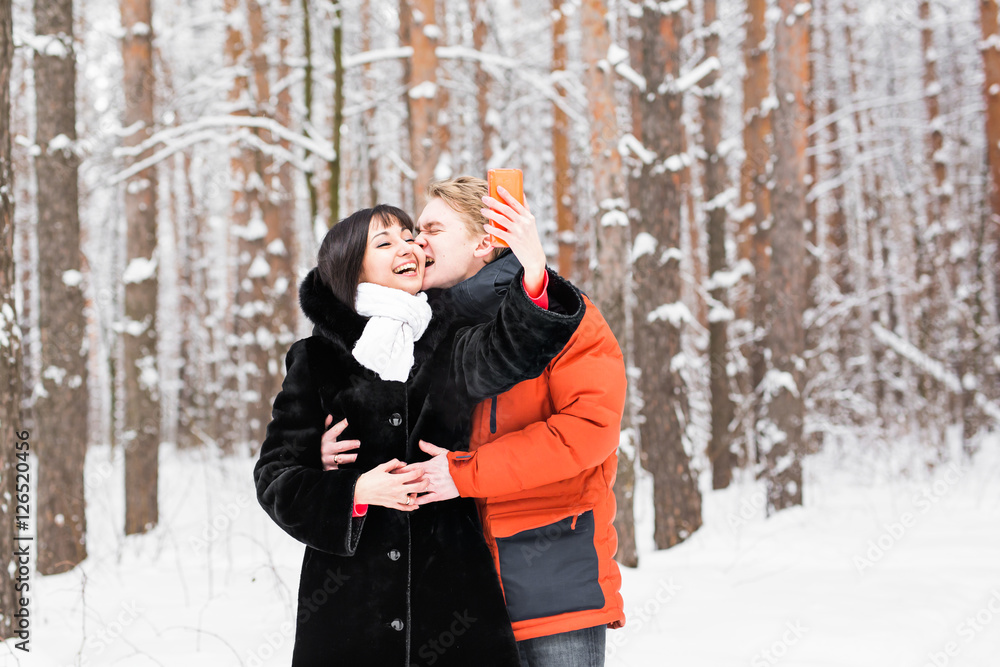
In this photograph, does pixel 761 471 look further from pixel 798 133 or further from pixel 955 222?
pixel 955 222

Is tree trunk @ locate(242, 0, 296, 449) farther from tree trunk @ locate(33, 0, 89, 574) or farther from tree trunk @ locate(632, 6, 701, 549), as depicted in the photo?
tree trunk @ locate(632, 6, 701, 549)

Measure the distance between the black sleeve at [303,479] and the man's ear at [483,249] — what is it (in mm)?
562

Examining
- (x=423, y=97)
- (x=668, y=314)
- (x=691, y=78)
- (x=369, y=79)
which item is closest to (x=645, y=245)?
(x=668, y=314)

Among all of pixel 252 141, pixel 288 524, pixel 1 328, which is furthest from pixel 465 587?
pixel 252 141

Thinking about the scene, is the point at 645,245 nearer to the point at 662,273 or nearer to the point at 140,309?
the point at 662,273

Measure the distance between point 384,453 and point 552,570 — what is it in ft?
1.82

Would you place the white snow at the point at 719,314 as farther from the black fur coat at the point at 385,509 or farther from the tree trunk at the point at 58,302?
the black fur coat at the point at 385,509

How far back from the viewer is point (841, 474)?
10.2m

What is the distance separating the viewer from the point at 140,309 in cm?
767

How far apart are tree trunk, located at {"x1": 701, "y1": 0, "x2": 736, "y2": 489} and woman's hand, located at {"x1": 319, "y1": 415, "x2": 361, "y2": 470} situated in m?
7.41

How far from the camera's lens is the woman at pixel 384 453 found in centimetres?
183

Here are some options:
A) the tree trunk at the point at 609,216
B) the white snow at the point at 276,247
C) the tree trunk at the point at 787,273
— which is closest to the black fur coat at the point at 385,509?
the tree trunk at the point at 609,216

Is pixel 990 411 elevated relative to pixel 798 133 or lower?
lower

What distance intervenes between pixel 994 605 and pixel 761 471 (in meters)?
4.12
